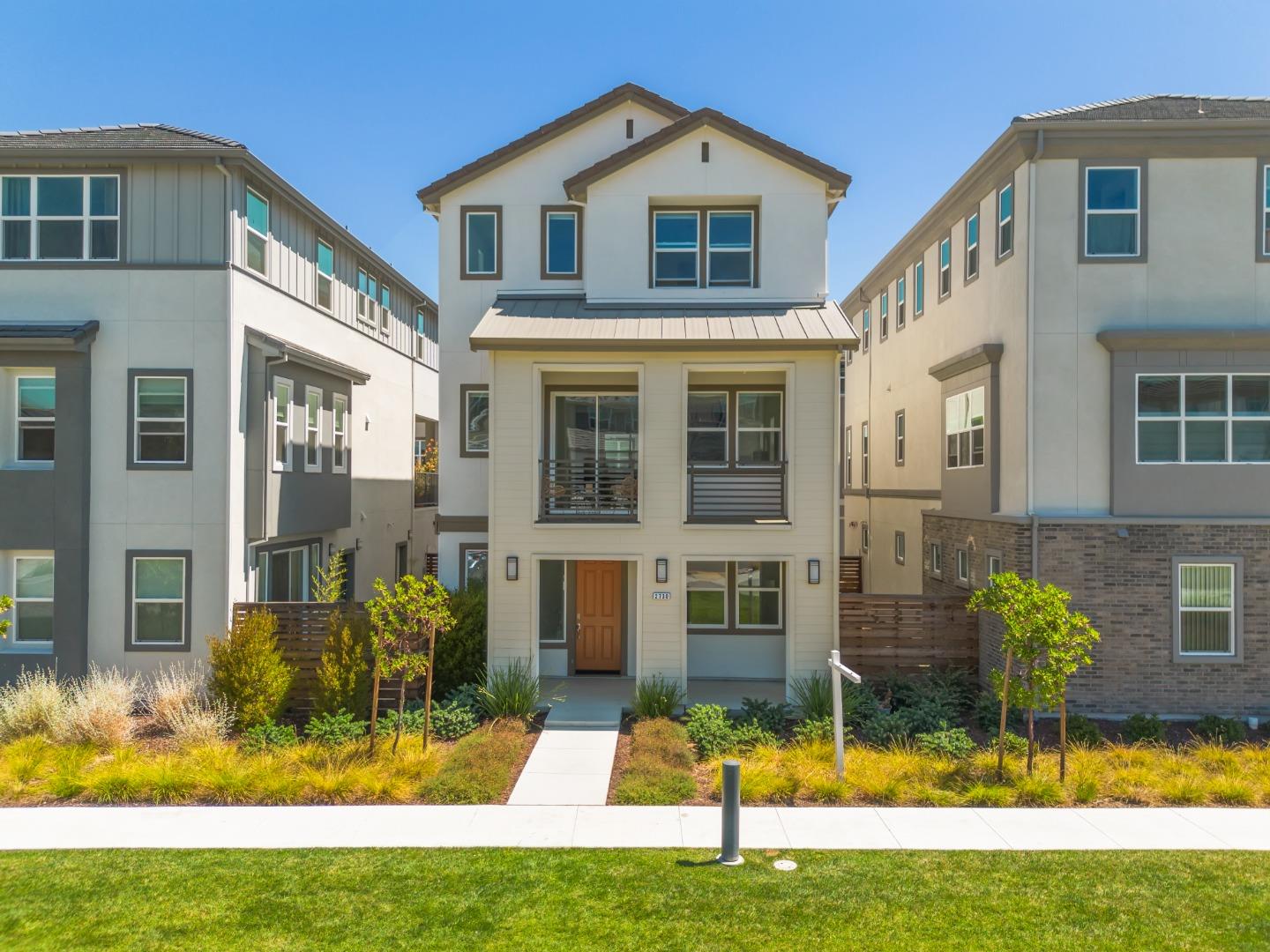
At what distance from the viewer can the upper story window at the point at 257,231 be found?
14508 mm

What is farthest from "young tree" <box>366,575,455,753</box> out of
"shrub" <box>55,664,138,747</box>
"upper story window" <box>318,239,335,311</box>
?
"upper story window" <box>318,239,335,311</box>

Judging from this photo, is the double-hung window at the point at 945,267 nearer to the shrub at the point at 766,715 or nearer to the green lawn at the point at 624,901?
the shrub at the point at 766,715

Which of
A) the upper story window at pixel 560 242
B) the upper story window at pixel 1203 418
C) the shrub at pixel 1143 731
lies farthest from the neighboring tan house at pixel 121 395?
the upper story window at pixel 1203 418

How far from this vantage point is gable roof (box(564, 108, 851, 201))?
48.7ft

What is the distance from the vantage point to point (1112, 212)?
1323 centimetres

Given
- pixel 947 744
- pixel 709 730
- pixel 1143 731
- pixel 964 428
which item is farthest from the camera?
pixel 964 428

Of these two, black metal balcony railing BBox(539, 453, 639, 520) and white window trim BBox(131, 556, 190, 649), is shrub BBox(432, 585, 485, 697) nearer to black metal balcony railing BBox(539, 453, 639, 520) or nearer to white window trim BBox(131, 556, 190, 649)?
black metal balcony railing BBox(539, 453, 639, 520)

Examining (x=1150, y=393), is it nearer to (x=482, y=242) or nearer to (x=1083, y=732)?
(x=1083, y=732)

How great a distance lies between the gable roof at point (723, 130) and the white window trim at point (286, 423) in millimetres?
6768

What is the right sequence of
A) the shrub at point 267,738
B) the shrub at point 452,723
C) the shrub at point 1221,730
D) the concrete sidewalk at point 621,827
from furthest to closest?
the shrub at point 452,723 < the shrub at point 1221,730 < the shrub at point 267,738 < the concrete sidewalk at point 621,827

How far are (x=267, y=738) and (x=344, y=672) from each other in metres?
1.40

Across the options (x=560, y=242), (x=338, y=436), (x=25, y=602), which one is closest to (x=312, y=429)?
(x=338, y=436)

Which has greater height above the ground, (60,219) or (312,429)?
(60,219)

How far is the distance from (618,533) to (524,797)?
5.10m
